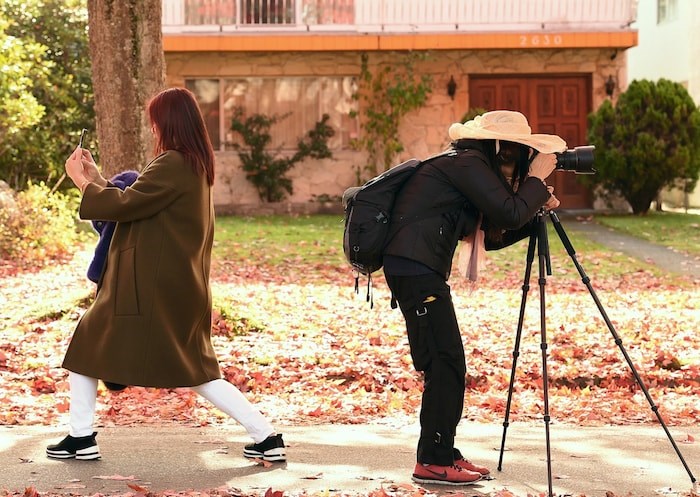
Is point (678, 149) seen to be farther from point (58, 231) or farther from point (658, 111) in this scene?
point (58, 231)

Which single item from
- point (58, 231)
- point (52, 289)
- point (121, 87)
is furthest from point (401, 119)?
point (121, 87)

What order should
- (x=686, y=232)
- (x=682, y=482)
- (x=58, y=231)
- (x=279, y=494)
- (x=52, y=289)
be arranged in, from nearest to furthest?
1. (x=279, y=494)
2. (x=682, y=482)
3. (x=52, y=289)
4. (x=58, y=231)
5. (x=686, y=232)

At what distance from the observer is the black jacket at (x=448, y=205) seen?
17.3ft

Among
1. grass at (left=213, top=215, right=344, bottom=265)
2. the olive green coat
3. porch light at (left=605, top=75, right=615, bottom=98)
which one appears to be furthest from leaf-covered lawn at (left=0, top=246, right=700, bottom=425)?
porch light at (left=605, top=75, right=615, bottom=98)

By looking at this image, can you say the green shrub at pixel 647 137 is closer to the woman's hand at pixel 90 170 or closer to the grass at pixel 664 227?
the grass at pixel 664 227

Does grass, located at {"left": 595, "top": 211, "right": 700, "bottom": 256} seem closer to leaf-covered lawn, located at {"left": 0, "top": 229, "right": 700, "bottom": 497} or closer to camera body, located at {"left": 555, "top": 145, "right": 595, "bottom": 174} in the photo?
leaf-covered lawn, located at {"left": 0, "top": 229, "right": 700, "bottom": 497}

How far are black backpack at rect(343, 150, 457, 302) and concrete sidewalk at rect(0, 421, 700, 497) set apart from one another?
98 cm

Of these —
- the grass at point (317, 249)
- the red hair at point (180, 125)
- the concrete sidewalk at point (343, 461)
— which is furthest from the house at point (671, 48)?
the red hair at point (180, 125)

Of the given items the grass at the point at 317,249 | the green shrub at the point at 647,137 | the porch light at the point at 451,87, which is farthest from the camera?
the porch light at the point at 451,87

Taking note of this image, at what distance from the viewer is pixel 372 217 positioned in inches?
211

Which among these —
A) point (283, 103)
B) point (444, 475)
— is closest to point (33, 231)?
point (283, 103)

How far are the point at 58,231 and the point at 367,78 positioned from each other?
28.6 ft

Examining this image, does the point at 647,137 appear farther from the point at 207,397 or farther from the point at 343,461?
the point at 207,397

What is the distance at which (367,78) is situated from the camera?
904 inches
